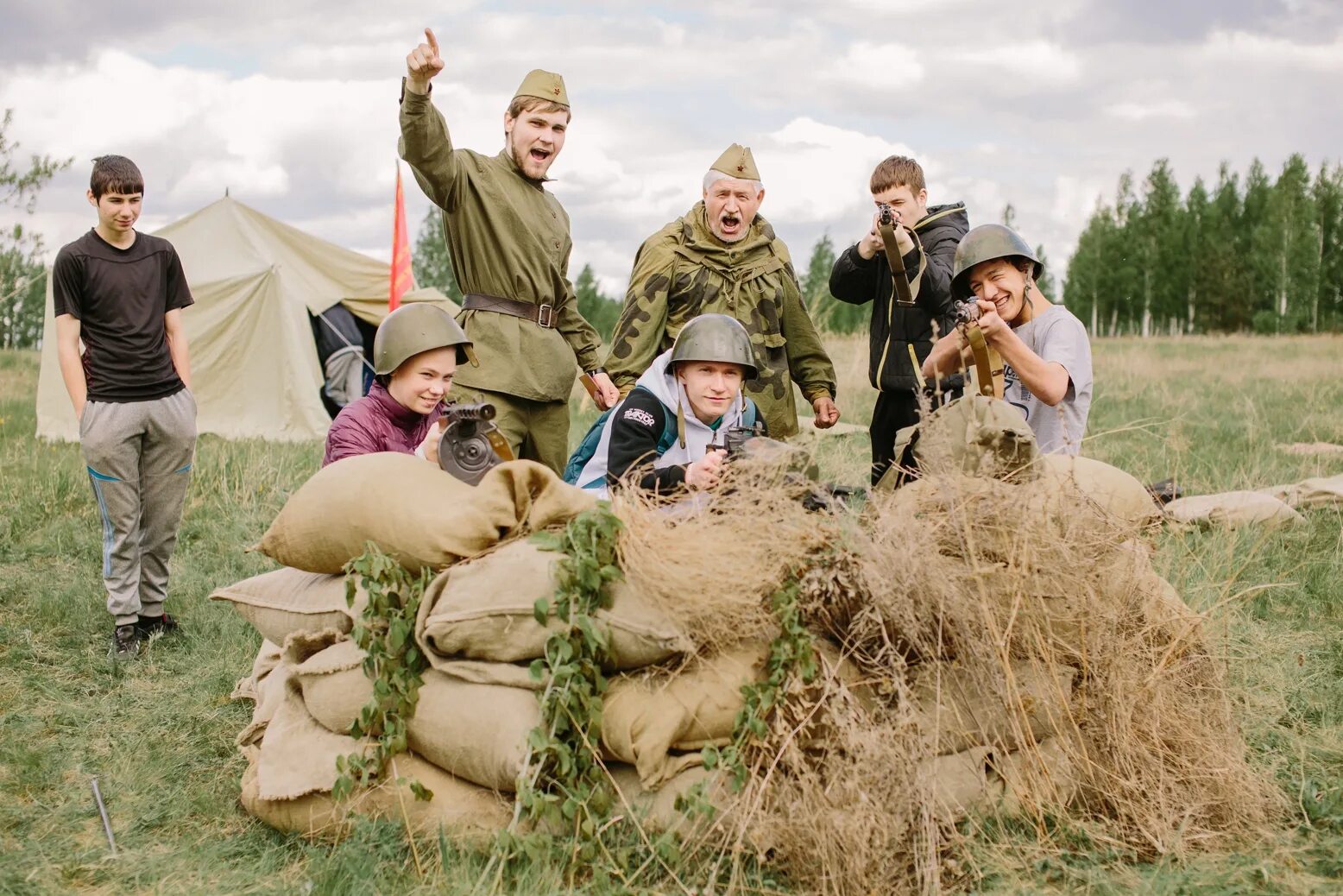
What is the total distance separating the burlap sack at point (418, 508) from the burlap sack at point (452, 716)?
1.09 feet

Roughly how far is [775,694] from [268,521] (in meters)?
5.03

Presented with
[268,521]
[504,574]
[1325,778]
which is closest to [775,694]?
[504,574]

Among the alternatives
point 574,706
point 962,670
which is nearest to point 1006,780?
point 962,670

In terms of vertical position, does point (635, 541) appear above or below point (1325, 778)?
above

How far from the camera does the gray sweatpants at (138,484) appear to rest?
4.95m

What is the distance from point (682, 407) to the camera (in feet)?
13.6

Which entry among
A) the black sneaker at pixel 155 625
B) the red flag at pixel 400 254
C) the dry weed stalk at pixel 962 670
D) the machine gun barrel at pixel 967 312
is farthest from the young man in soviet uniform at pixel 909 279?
the red flag at pixel 400 254

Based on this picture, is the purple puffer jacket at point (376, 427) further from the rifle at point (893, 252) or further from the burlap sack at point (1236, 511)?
the burlap sack at point (1236, 511)

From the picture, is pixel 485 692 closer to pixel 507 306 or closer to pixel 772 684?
pixel 772 684

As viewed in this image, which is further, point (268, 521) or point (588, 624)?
point (268, 521)

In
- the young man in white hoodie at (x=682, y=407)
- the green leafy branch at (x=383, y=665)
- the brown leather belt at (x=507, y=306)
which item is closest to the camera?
the green leafy branch at (x=383, y=665)

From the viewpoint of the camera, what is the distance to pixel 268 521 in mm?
7148

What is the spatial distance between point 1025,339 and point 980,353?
1.21ft

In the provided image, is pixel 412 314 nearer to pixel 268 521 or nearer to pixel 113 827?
pixel 113 827
